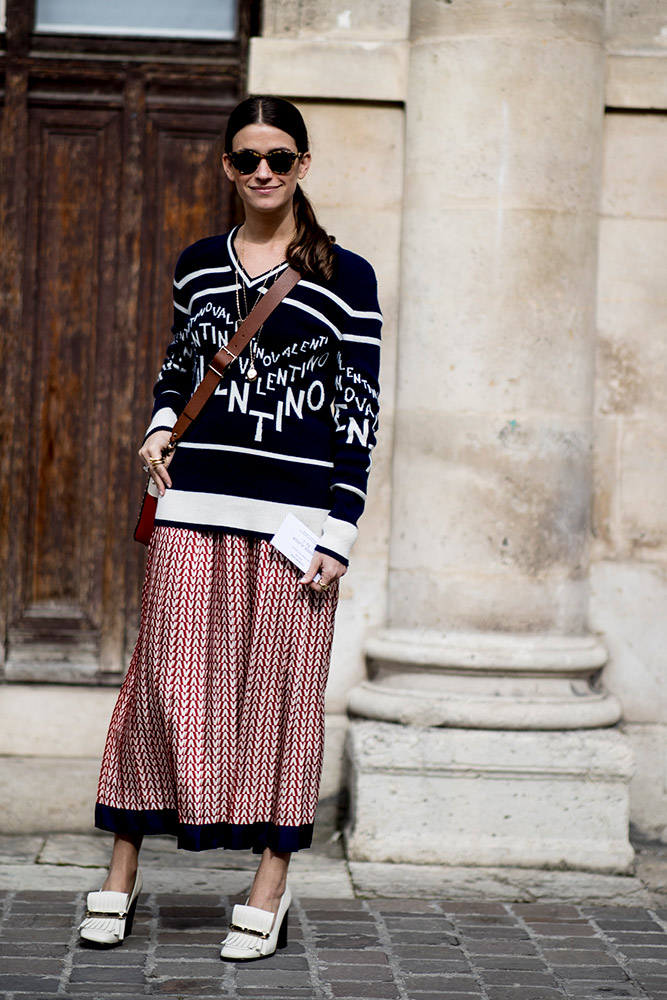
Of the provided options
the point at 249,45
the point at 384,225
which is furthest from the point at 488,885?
the point at 249,45

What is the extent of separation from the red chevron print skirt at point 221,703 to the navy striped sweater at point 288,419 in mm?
113

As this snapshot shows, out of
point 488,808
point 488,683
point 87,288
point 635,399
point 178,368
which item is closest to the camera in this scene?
point 178,368

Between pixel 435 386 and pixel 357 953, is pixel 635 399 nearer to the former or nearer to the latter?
pixel 435 386

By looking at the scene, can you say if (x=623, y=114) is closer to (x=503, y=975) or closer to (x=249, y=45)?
(x=249, y=45)

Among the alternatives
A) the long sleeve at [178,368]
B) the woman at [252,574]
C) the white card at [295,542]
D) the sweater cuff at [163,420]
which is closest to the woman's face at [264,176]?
the woman at [252,574]

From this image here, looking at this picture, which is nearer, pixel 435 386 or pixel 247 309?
pixel 247 309

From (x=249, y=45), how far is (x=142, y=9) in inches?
18.0

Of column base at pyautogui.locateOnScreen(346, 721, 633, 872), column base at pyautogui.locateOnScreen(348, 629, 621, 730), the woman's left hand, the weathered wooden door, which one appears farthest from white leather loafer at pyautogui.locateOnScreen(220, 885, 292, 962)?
the weathered wooden door

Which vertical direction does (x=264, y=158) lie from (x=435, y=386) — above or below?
above

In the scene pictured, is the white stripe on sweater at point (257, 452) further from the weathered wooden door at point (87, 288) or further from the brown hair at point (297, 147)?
the weathered wooden door at point (87, 288)

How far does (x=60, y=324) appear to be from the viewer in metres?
4.95

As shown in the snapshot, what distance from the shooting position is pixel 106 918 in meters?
3.42

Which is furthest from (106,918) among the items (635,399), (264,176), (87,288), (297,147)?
(635,399)

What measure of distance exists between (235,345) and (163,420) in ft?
1.02
